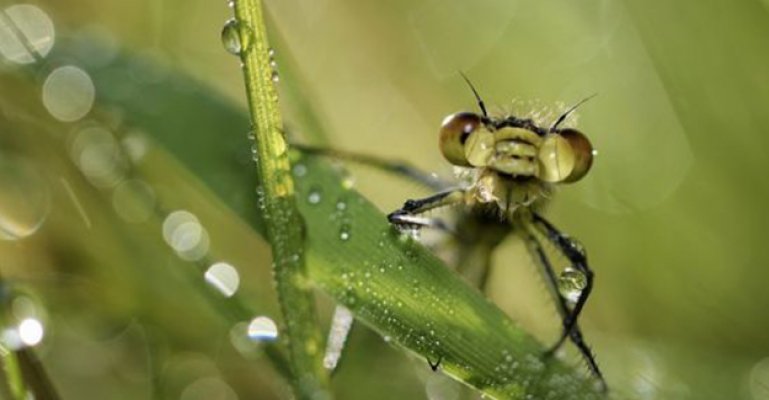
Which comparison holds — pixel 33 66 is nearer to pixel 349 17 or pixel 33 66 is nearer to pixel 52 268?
pixel 52 268

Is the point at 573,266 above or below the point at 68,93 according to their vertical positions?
below

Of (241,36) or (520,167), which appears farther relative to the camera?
(520,167)

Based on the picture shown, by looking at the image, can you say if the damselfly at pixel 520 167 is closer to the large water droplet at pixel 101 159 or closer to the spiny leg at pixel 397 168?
the spiny leg at pixel 397 168

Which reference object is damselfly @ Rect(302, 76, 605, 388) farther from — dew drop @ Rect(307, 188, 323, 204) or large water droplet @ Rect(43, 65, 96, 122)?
large water droplet @ Rect(43, 65, 96, 122)

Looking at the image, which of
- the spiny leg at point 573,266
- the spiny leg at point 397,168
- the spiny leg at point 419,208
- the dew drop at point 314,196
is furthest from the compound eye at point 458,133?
the dew drop at point 314,196

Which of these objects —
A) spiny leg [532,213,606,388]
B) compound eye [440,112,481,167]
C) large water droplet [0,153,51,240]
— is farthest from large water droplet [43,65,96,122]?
spiny leg [532,213,606,388]

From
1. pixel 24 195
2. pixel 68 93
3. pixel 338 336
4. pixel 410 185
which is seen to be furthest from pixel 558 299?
pixel 24 195

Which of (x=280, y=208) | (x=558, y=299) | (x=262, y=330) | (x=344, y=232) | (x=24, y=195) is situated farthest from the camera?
(x=24, y=195)

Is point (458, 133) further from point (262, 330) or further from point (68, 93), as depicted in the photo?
point (68, 93)
